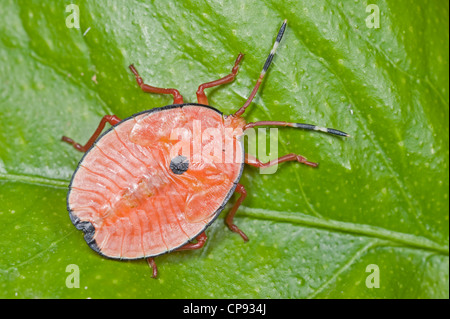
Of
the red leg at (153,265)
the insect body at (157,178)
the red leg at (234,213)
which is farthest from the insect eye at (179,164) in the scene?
the red leg at (153,265)

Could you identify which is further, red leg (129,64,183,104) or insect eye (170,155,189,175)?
red leg (129,64,183,104)

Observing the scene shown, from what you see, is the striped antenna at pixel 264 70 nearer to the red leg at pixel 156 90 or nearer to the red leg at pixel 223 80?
the red leg at pixel 223 80

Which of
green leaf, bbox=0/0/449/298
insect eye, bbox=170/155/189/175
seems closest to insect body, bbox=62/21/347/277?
insect eye, bbox=170/155/189/175

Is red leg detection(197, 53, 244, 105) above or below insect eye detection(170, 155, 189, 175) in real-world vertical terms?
above

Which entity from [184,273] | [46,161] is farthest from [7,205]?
[184,273]

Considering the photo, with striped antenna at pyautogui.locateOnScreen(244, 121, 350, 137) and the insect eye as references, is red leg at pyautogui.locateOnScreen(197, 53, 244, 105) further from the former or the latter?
the insect eye

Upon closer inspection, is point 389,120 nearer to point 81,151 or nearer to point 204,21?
point 204,21

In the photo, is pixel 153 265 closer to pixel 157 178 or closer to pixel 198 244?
pixel 198 244
